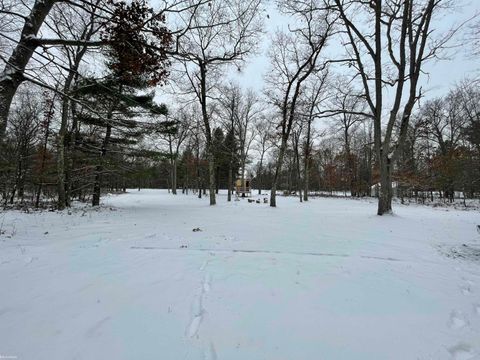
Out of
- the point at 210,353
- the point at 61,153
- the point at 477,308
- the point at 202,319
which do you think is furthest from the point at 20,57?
the point at 61,153

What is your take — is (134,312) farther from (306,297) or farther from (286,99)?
(286,99)

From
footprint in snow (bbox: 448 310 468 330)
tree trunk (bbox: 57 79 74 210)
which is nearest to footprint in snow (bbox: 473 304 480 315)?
footprint in snow (bbox: 448 310 468 330)

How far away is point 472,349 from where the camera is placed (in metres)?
2.29

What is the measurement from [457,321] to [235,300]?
91.6 inches

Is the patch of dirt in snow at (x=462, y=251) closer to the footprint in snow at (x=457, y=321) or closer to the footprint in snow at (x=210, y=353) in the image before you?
the footprint in snow at (x=457, y=321)

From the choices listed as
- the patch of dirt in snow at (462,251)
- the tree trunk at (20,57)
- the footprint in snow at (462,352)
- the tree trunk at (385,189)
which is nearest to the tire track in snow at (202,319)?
the footprint in snow at (462,352)

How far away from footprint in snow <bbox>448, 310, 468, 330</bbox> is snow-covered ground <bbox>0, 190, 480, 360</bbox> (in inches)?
0.5

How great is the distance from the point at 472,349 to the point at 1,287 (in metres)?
5.10

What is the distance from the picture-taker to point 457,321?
2756mm

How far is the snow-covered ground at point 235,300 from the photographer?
225 centimetres

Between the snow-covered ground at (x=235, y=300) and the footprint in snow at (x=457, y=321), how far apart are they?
1 centimetres

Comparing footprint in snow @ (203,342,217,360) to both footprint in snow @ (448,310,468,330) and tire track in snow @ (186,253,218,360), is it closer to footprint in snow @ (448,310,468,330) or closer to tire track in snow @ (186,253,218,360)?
tire track in snow @ (186,253,218,360)

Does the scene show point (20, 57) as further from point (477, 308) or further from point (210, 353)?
point (477, 308)

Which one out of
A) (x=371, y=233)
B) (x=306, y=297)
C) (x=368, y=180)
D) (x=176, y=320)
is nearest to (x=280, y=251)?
(x=306, y=297)
